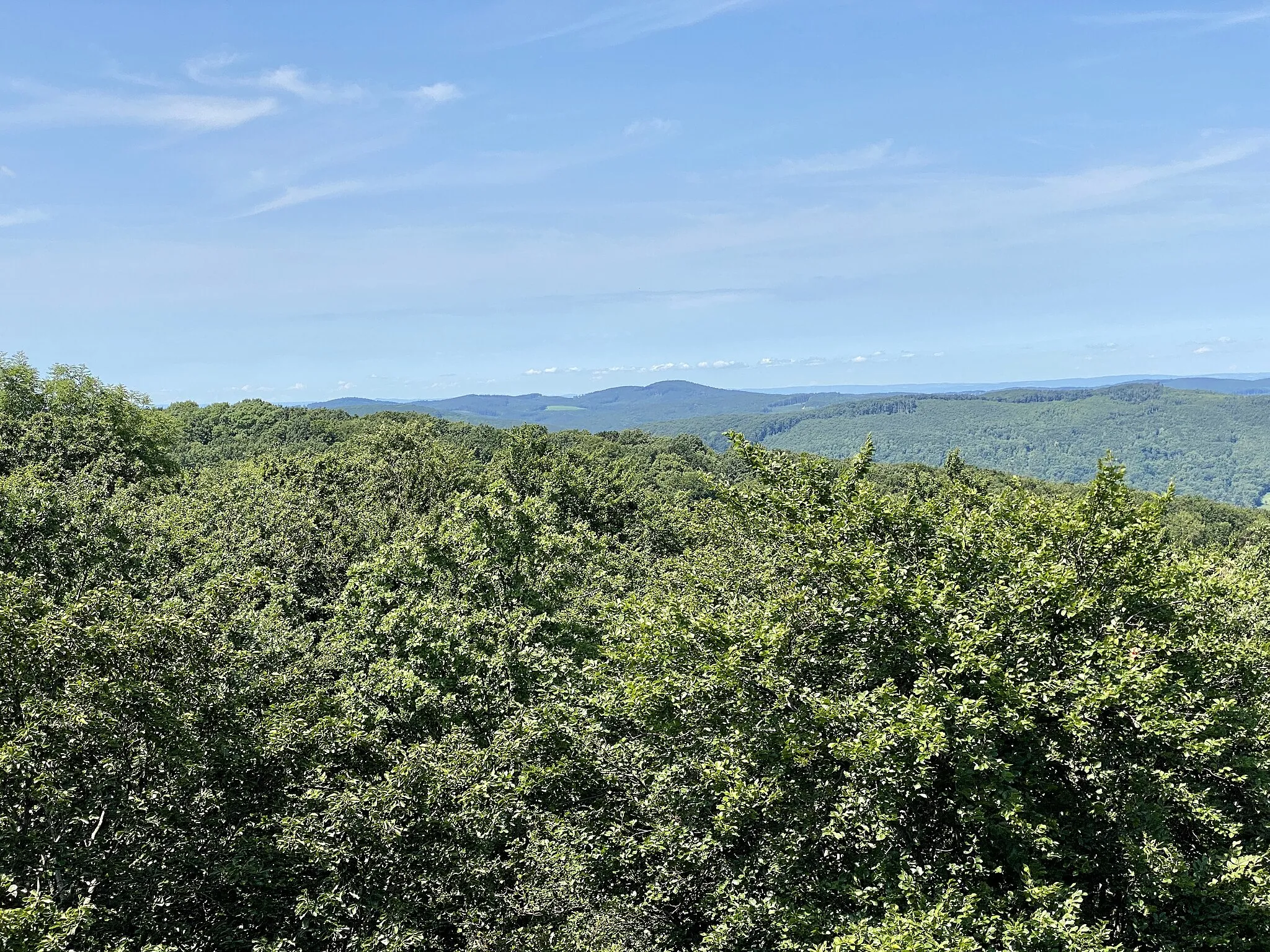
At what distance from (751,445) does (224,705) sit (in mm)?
11978

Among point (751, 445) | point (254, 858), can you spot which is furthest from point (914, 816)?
point (254, 858)

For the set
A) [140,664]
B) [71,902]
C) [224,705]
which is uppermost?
[140,664]

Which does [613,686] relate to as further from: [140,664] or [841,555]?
[140,664]

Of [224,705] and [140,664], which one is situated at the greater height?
[140,664]

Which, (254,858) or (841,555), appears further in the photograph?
(841,555)

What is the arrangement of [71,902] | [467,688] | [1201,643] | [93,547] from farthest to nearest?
Answer: [93,547] → [467,688] → [1201,643] → [71,902]

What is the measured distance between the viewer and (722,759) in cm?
1300

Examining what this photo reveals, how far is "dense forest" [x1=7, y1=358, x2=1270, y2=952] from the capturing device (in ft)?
37.2

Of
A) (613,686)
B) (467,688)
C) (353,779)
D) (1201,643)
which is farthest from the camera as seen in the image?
(467,688)

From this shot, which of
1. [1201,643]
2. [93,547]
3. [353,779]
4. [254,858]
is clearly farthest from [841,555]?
[93,547]

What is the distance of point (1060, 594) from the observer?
42.4 feet

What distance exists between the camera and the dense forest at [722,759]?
11344 mm

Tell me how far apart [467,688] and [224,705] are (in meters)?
6.03

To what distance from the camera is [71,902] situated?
471 inches
